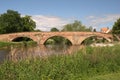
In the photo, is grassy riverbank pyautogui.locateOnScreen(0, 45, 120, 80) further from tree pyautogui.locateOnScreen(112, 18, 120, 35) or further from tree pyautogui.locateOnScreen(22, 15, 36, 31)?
tree pyautogui.locateOnScreen(22, 15, 36, 31)

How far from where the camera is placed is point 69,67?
10.4 metres

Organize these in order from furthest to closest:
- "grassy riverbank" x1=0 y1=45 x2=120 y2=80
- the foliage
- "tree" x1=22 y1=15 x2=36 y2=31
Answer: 1. the foliage
2. "tree" x1=22 y1=15 x2=36 y2=31
3. "grassy riverbank" x1=0 y1=45 x2=120 y2=80

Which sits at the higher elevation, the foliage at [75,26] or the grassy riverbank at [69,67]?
the foliage at [75,26]

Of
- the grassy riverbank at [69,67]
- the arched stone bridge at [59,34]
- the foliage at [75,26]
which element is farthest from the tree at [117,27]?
the grassy riverbank at [69,67]

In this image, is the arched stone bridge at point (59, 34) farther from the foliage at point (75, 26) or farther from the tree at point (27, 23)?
the foliage at point (75, 26)

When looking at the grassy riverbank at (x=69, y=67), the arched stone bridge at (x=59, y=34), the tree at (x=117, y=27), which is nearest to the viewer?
the grassy riverbank at (x=69, y=67)

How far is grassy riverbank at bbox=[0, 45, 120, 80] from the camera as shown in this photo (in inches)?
349

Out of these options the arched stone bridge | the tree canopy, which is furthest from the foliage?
the arched stone bridge

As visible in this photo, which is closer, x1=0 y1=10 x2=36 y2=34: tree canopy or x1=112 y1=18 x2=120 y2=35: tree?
x1=112 y1=18 x2=120 y2=35: tree

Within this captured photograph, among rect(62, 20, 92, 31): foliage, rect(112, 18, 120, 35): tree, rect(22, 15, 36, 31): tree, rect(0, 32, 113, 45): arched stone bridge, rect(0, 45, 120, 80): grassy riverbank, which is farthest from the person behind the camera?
rect(62, 20, 92, 31): foliage

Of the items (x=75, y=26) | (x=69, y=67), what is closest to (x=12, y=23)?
(x=75, y=26)

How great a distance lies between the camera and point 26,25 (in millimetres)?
66312

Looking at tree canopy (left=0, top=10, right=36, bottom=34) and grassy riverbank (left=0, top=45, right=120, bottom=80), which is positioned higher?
tree canopy (left=0, top=10, right=36, bottom=34)

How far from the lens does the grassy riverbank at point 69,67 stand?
29.1 ft
